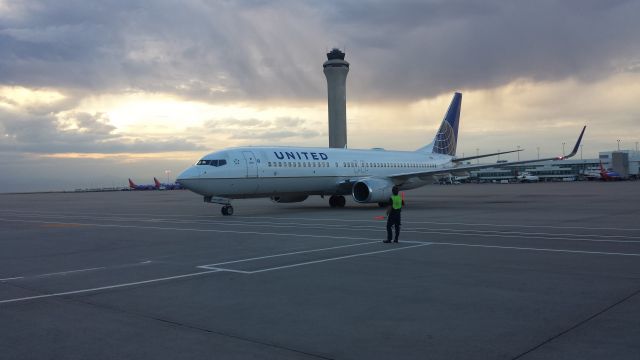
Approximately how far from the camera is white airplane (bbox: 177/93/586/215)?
85.4ft

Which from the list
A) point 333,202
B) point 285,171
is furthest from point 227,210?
point 333,202

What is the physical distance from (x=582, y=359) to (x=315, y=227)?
49.1ft

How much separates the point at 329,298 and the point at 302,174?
21915mm

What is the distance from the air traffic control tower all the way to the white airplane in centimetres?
6589

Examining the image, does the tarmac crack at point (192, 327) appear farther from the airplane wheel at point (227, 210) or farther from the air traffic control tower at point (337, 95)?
the air traffic control tower at point (337, 95)

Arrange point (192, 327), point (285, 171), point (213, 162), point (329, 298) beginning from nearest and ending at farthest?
point (192, 327) < point (329, 298) < point (213, 162) < point (285, 171)

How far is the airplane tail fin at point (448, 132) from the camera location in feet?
139

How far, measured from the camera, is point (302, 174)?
29.7 metres

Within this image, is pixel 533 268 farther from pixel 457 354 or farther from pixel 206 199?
pixel 206 199

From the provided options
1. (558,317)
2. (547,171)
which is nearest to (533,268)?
(558,317)

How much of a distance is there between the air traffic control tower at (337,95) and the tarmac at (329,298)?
89584 millimetres

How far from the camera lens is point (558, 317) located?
653 centimetres

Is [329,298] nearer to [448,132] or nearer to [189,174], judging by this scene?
[189,174]

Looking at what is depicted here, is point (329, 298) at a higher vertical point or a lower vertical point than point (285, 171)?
lower
